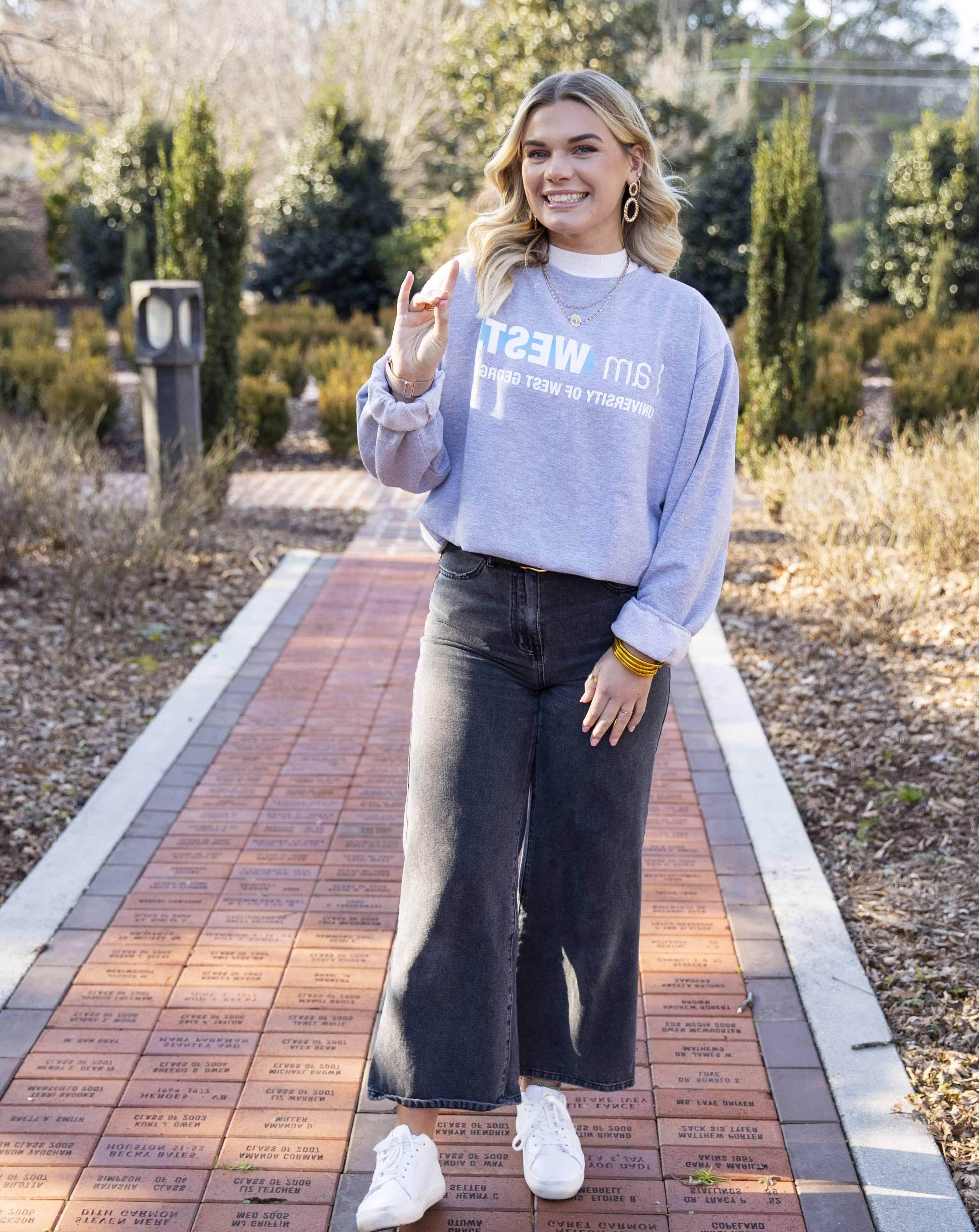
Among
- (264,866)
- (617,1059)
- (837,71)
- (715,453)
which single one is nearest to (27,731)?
(264,866)

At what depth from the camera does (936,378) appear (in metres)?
9.78

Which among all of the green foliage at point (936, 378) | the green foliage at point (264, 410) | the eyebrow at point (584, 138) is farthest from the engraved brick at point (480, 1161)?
the green foliage at point (264, 410)

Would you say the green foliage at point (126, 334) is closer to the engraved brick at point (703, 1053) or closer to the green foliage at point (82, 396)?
the green foliage at point (82, 396)

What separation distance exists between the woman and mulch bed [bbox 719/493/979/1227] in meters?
1.02

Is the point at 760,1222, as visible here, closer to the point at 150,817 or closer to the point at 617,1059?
the point at 617,1059

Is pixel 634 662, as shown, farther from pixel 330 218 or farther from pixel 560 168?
pixel 330 218

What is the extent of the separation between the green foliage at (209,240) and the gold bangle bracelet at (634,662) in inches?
267

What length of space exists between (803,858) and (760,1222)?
148 centimetres

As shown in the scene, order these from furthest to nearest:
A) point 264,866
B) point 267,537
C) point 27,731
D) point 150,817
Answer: point 267,537 → point 27,731 → point 150,817 → point 264,866

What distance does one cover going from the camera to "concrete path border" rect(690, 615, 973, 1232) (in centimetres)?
229

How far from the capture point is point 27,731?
456 centimetres

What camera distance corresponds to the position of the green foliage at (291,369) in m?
11.8

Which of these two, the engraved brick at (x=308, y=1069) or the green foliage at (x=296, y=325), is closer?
the engraved brick at (x=308, y=1069)

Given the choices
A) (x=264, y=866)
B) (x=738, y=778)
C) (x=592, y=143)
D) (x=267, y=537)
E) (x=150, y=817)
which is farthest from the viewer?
(x=267, y=537)
